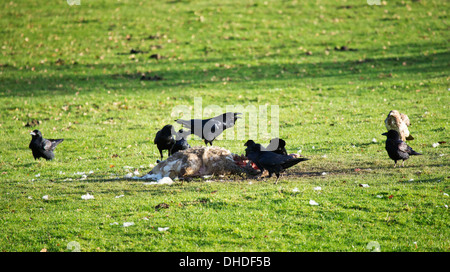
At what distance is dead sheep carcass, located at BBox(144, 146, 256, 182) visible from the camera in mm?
14023

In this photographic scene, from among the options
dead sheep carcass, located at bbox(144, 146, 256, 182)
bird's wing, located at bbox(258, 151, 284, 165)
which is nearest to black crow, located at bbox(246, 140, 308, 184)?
bird's wing, located at bbox(258, 151, 284, 165)

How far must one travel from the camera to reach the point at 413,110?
23.4 meters

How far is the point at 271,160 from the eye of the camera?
12.9 metres

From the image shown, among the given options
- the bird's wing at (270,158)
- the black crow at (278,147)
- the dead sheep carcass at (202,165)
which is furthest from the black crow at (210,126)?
the bird's wing at (270,158)

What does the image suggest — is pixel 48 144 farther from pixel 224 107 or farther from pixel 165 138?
pixel 224 107

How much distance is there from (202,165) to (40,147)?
741 cm

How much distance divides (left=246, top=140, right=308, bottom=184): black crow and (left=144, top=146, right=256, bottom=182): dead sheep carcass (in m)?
0.86

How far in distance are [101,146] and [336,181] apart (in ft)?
37.7

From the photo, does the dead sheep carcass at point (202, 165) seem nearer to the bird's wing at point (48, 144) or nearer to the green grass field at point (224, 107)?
the green grass field at point (224, 107)

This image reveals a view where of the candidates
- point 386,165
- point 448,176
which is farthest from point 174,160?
point 448,176

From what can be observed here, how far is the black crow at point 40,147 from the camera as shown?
17489 mm

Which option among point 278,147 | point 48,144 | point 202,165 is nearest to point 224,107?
point 48,144

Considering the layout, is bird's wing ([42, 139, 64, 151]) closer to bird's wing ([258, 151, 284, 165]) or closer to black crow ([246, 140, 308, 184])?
black crow ([246, 140, 308, 184])

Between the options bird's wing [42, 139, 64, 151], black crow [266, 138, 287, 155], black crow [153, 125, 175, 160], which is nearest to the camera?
black crow [266, 138, 287, 155]
